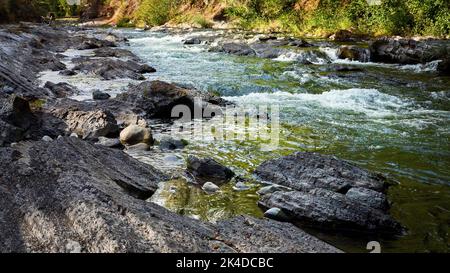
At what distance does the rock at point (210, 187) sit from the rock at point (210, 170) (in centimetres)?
39

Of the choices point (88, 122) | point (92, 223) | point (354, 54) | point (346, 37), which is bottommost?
point (354, 54)

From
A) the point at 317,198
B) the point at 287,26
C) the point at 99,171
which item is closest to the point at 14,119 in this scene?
the point at 99,171

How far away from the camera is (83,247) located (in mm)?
3562

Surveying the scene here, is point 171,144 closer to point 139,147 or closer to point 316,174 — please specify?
point 139,147

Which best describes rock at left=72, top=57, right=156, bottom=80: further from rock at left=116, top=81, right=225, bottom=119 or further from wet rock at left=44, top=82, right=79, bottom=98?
rock at left=116, top=81, right=225, bottom=119

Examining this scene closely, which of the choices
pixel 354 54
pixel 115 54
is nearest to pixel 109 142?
pixel 115 54

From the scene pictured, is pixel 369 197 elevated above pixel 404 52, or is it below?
above

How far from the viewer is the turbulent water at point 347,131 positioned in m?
5.65

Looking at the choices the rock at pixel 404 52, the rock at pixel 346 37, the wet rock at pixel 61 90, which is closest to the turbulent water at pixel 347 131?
the rock at pixel 404 52

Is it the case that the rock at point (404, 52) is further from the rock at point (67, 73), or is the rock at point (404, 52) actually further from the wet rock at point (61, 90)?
the wet rock at point (61, 90)

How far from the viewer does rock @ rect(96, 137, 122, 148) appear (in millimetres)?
8031

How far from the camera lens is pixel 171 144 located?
27.5 feet

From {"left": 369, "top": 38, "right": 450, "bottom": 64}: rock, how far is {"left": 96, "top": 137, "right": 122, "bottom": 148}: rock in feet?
51.2

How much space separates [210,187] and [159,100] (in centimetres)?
504
